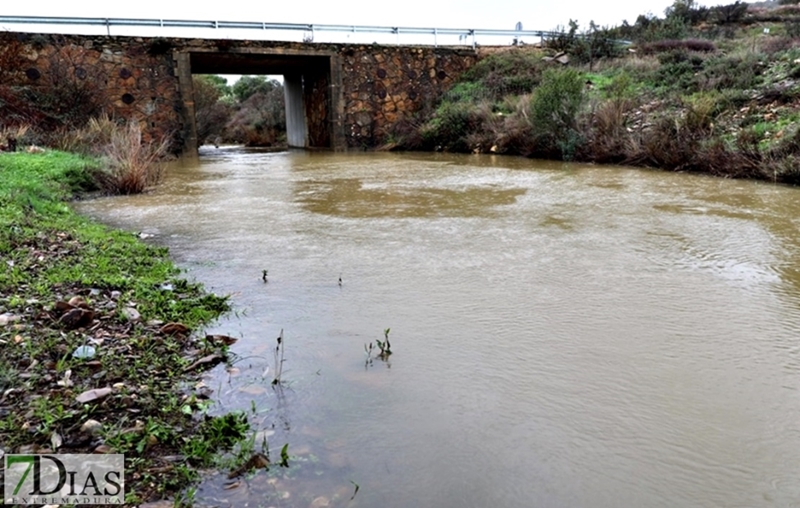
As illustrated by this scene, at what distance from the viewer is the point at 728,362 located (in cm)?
228

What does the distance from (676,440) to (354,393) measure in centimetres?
104

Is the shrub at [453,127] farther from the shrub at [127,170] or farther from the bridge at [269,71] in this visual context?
the shrub at [127,170]

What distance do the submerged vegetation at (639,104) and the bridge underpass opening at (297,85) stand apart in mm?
2333

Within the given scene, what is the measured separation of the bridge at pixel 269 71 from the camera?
557 inches

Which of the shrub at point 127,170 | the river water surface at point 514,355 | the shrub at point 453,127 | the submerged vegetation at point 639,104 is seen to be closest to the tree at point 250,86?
the submerged vegetation at point 639,104

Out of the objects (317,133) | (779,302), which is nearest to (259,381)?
(779,302)

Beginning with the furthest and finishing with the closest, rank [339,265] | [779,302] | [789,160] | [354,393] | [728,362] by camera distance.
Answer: [789,160] < [339,265] < [779,302] < [728,362] < [354,393]

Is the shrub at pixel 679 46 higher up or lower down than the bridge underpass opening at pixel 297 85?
higher up

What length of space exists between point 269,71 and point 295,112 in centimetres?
181

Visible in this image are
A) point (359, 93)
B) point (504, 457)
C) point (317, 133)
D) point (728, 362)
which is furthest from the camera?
point (317, 133)

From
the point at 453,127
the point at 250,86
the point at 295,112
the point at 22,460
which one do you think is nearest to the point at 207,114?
the point at 295,112

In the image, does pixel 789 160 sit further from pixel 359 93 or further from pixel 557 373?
pixel 359 93

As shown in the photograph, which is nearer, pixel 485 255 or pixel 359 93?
pixel 485 255

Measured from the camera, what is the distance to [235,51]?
1553 centimetres
